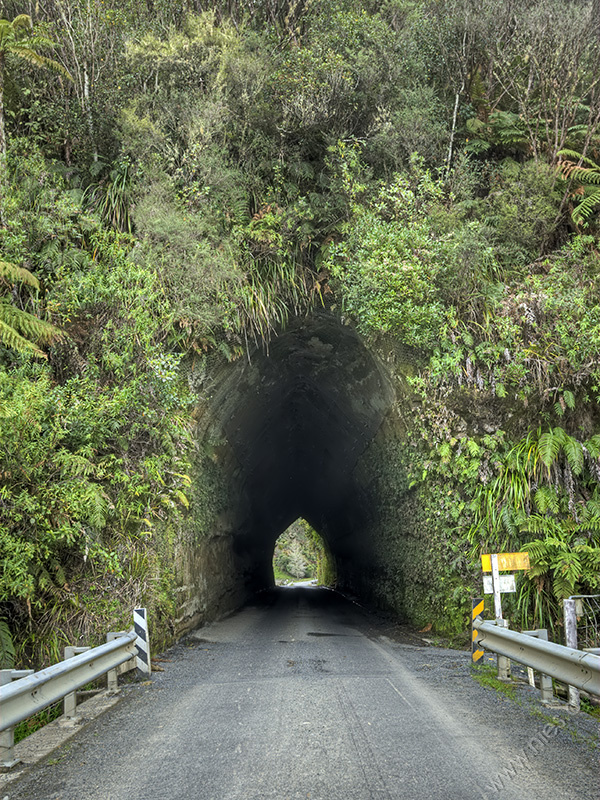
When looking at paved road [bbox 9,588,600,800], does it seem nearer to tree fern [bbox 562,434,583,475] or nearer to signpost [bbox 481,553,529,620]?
signpost [bbox 481,553,529,620]

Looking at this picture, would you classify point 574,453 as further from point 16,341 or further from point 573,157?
point 16,341

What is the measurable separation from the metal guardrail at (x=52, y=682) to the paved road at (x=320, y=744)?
0.34 m

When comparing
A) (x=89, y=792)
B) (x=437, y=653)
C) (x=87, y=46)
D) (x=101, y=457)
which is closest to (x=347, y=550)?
(x=437, y=653)

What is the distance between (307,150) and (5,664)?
10253 mm

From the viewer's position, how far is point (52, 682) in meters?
3.89

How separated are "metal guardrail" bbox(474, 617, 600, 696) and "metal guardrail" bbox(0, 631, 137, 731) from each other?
3.51 meters

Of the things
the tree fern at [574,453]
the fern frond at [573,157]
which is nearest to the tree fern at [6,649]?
the tree fern at [574,453]

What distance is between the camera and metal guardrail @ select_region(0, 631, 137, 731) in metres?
3.25

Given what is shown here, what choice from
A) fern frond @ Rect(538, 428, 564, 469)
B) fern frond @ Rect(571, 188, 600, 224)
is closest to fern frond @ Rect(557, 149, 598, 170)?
fern frond @ Rect(571, 188, 600, 224)

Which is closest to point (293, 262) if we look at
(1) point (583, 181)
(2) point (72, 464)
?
(1) point (583, 181)

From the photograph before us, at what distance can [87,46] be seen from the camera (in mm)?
11016

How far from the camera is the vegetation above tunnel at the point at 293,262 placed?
7328 millimetres

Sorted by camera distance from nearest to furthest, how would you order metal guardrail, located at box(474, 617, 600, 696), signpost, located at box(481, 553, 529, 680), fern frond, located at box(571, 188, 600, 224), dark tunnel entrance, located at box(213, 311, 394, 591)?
metal guardrail, located at box(474, 617, 600, 696) < signpost, located at box(481, 553, 529, 680) < fern frond, located at box(571, 188, 600, 224) < dark tunnel entrance, located at box(213, 311, 394, 591)

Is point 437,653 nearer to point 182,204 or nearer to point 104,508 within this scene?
point 104,508
